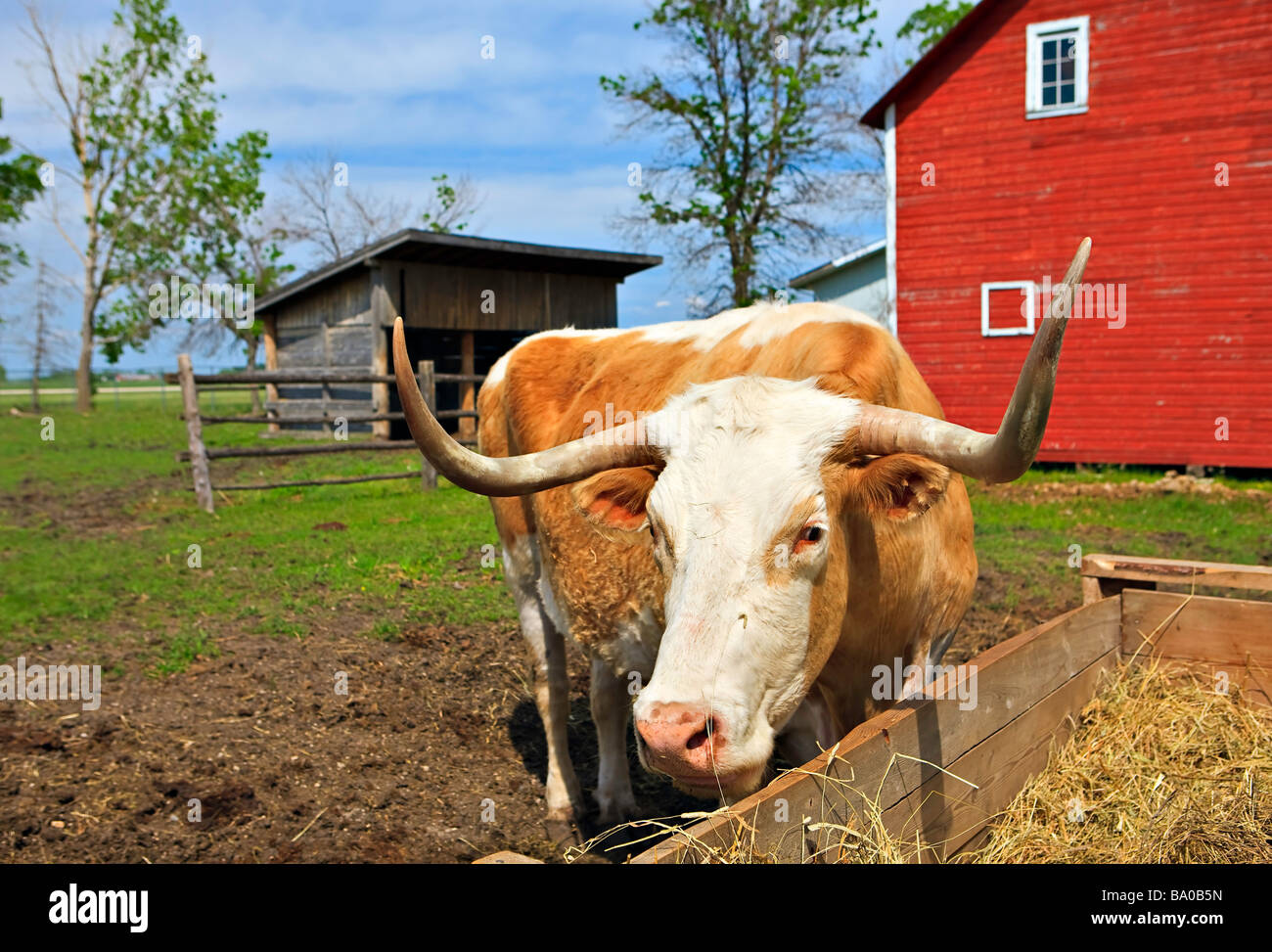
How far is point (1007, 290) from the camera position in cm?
1458

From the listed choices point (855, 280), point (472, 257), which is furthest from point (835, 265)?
point (472, 257)

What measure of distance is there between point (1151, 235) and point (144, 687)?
45.4 feet

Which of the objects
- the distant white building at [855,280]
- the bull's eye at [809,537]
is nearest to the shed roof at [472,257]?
the distant white building at [855,280]

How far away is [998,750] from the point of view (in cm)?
288

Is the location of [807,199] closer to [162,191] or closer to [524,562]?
[162,191]

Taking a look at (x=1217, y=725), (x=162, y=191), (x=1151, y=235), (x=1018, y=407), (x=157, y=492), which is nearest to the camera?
(x=1018, y=407)

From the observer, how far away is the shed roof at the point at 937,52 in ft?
47.3

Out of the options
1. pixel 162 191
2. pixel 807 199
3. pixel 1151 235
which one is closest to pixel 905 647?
pixel 1151 235

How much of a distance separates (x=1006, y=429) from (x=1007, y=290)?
13.6 meters

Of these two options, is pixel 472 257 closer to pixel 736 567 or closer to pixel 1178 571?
pixel 1178 571

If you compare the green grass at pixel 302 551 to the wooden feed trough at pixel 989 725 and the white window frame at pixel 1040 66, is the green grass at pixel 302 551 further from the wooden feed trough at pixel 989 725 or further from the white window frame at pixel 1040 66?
the white window frame at pixel 1040 66

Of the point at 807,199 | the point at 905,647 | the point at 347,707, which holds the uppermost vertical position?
the point at 807,199

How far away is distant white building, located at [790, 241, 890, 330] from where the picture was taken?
29.6 m

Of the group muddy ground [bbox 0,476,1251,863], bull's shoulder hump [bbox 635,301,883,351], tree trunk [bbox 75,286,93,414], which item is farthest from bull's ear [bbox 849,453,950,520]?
tree trunk [bbox 75,286,93,414]
